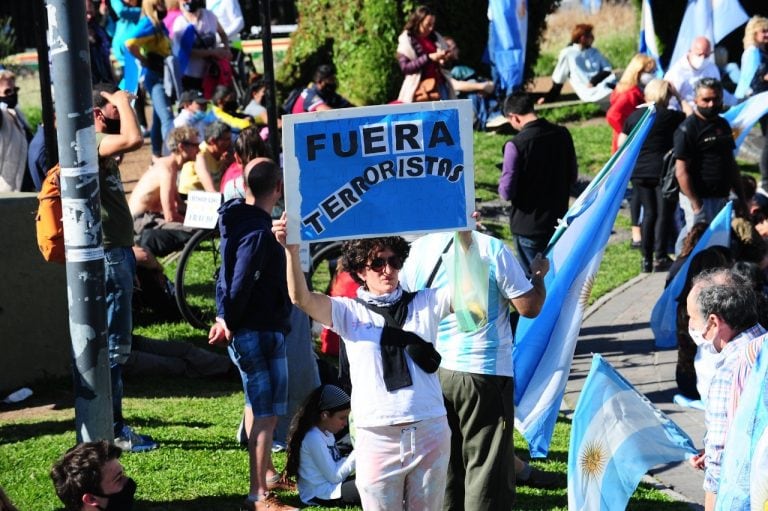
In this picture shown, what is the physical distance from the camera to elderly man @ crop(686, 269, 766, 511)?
4.80 m

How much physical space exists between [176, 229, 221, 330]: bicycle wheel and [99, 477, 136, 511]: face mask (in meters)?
4.09

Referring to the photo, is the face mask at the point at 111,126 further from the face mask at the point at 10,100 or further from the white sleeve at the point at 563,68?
the white sleeve at the point at 563,68

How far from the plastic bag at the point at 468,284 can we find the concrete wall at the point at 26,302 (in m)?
3.96

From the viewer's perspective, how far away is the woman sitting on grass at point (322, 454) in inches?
249

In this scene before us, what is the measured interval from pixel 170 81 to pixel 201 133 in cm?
142

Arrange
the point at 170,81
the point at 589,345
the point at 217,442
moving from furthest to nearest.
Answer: the point at 170,81 < the point at 589,345 < the point at 217,442

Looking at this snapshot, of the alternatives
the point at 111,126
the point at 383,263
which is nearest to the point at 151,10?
the point at 111,126

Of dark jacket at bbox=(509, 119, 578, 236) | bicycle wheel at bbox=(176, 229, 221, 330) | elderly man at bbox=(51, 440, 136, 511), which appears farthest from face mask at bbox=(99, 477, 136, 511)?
dark jacket at bbox=(509, 119, 578, 236)

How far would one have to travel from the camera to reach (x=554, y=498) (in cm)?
655

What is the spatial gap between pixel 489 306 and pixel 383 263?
0.77m

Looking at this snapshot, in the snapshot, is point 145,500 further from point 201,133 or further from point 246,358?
point 201,133

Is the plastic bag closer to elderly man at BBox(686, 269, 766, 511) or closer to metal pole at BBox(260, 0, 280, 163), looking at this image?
elderly man at BBox(686, 269, 766, 511)

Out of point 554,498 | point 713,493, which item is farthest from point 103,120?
point 713,493

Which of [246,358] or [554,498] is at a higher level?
[246,358]
